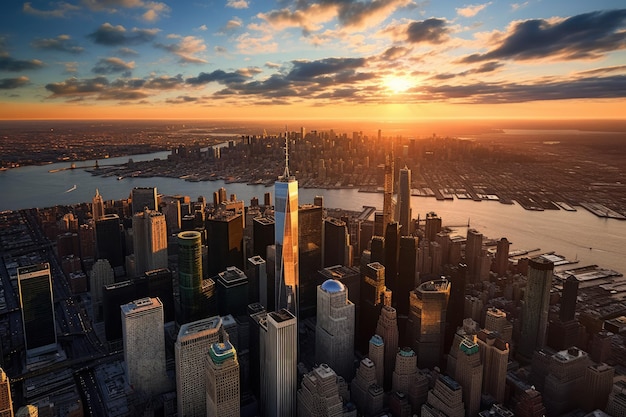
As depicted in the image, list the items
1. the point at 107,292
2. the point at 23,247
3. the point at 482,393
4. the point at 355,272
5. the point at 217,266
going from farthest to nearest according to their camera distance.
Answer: the point at 23,247, the point at 217,266, the point at 355,272, the point at 107,292, the point at 482,393

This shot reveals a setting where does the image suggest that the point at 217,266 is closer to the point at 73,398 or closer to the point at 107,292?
the point at 107,292

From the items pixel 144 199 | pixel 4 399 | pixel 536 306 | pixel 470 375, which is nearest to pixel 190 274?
pixel 4 399

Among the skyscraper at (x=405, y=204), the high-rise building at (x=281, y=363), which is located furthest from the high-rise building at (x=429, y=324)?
the skyscraper at (x=405, y=204)

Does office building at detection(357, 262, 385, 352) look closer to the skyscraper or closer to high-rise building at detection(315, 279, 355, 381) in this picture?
high-rise building at detection(315, 279, 355, 381)

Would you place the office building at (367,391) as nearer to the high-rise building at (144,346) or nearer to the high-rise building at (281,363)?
the high-rise building at (281,363)

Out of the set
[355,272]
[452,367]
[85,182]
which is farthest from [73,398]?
[85,182]

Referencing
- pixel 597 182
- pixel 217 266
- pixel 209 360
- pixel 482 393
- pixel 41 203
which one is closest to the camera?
pixel 209 360
